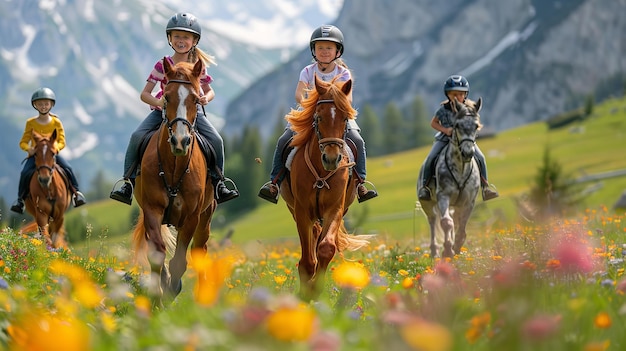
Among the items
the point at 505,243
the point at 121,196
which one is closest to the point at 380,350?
the point at 505,243

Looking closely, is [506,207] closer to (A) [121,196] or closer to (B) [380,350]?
(A) [121,196]

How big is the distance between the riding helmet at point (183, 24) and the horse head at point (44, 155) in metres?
6.87

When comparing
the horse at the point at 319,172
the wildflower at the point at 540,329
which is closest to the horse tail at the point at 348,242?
the horse at the point at 319,172

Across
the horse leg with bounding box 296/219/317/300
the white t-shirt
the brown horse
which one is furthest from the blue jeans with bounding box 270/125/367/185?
the horse leg with bounding box 296/219/317/300

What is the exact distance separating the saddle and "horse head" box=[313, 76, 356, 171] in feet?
5.88

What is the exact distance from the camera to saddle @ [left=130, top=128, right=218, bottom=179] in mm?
10125

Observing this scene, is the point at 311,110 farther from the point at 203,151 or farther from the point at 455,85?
the point at 455,85

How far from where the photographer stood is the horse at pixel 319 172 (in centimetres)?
909

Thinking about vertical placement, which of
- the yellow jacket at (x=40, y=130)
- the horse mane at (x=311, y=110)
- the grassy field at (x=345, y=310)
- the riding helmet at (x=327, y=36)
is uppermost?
the yellow jacket at (x=40, y=130)

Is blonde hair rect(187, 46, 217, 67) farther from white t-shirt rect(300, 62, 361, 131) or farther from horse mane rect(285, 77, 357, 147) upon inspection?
horse mane rect(285, 77, 357, 147)

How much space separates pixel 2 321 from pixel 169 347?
1.86m

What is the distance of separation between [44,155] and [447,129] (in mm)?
8951

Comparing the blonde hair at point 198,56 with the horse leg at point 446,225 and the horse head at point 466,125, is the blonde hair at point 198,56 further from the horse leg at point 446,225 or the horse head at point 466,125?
the horse leg at point 446,225

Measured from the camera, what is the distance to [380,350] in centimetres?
309
